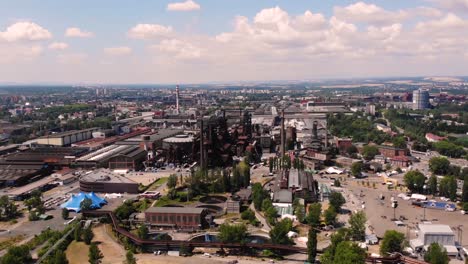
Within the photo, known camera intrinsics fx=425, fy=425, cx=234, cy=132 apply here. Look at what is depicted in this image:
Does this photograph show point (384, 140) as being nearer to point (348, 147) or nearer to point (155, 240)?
point (348, 147)

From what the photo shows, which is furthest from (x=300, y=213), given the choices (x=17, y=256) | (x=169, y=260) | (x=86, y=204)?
(x=17, y=256)

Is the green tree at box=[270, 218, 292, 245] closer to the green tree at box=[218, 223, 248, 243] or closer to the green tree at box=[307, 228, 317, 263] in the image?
the green tree at box=[218, 223, 248, 243]

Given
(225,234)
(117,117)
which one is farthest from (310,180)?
(117,117)

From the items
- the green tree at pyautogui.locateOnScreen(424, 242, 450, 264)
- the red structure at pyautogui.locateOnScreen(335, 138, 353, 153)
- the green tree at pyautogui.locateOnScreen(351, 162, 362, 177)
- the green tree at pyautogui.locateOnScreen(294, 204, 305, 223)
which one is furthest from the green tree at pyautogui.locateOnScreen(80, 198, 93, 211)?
the red structure at pyautogui.locateOnScreen(335, 138, 353, 153)

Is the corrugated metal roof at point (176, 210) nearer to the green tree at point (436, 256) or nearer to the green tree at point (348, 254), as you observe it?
the green tree at point (348, 254)

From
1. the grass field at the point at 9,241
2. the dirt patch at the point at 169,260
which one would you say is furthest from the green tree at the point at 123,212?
the dirt patch at the point at 169,260

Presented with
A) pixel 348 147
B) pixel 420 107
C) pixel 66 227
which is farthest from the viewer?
pixel 420 107
